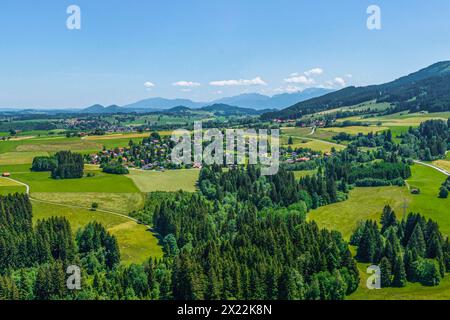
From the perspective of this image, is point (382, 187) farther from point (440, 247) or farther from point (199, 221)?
point (199, 221)

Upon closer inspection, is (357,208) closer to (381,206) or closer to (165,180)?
(381,206)

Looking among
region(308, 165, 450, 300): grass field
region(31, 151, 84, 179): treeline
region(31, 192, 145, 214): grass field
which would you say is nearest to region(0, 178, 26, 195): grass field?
region(31, 192, 145, 214): grass field

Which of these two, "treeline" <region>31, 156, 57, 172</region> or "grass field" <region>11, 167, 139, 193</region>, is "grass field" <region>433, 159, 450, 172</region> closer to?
"grass field" <region>11, 167, 139, 193</region>

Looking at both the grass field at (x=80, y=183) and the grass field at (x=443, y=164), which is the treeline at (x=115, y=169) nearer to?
the grass field at (x=80, y=183)

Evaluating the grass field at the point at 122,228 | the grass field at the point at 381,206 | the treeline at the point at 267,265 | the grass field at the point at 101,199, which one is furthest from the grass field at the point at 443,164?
the grass field at the point at 122,228

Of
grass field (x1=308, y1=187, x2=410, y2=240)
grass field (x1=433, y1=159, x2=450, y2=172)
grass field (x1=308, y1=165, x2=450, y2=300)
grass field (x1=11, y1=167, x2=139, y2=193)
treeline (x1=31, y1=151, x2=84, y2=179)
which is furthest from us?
grass field (x1=433, y1=159, x2=450, y2=172)
